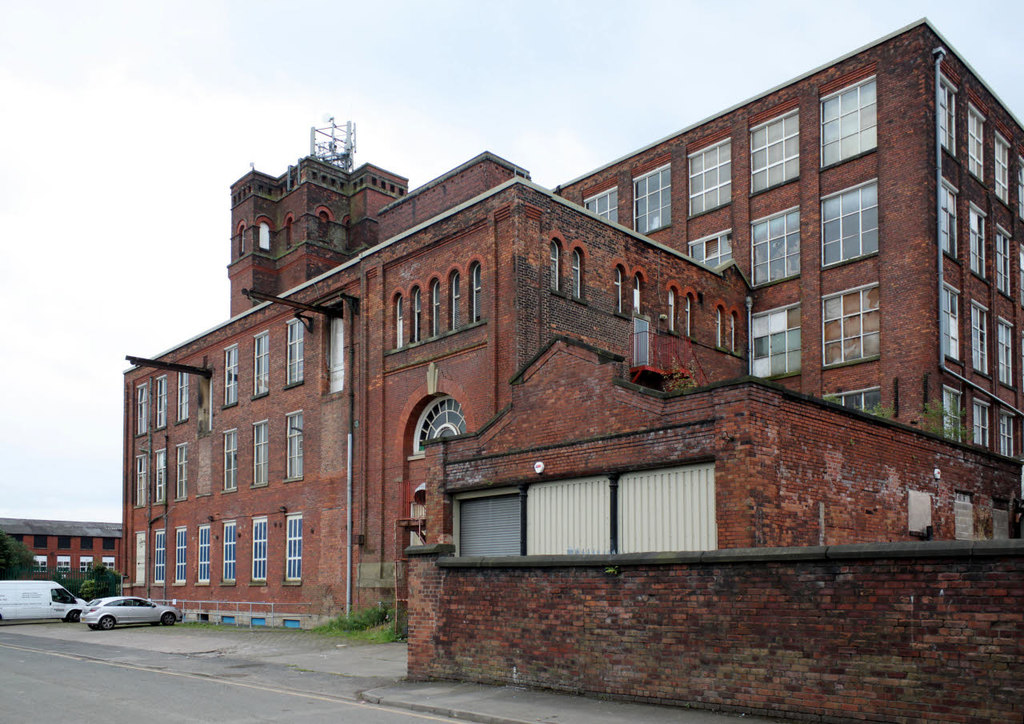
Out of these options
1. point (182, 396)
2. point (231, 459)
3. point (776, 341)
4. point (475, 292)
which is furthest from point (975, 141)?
point (182, 396)

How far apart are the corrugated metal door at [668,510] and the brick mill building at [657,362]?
5cm

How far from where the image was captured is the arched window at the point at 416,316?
2711cm

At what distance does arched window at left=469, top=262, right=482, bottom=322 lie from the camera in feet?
82.1

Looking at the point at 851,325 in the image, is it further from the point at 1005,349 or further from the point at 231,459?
the point at 231,459

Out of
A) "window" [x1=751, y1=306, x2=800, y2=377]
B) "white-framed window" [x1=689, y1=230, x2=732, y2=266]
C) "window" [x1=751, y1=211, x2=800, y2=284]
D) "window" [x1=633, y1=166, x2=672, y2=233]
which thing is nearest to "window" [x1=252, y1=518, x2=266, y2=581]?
"window" [x1=633, y1=166, x2=672, y2=233]

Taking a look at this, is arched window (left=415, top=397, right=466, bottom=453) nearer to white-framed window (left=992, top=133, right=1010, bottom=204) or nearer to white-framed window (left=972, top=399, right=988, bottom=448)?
white-framed window (left=972, top=399, right=988, bottom=448)

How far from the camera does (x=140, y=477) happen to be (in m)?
43.4

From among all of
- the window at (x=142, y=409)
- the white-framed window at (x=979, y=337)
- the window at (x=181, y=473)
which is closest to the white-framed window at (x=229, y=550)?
the window at (x=181, y=473)

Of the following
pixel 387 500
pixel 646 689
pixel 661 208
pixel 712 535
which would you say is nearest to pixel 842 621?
pixel 646 689

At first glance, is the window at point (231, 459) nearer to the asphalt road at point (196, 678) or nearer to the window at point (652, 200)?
the asphalt road at point (196, 678)

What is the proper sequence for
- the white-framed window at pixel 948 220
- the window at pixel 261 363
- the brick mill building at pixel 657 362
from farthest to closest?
the window at pixel 261 363 → the white-framed window at pixel 948 220 → the brick mill building at pixel 657 362

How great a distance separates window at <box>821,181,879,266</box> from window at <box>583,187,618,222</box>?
9.15 meters

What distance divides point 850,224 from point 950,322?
409 centimetres

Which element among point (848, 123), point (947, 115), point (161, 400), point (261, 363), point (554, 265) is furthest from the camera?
point (161, 400)
